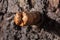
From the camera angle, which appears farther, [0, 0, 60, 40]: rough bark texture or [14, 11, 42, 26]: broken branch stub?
[0, 0, 60, 40]: rough bark texture

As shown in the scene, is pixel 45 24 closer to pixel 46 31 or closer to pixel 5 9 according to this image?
pixel 46 31

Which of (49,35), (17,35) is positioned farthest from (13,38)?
(49,35)

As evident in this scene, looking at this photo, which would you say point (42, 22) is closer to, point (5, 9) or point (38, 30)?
point (38, 30)

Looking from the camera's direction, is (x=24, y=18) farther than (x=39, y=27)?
No

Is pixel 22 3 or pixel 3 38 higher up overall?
pixel 22 3

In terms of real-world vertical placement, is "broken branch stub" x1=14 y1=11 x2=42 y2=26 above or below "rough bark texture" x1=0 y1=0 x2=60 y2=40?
above

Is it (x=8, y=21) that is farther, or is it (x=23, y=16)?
(x=8, y=21)

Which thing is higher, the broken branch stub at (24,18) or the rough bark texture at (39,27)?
the broken branch stub at (24,18)

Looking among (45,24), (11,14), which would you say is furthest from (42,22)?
(11,14)

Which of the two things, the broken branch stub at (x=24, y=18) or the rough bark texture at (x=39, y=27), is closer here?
the broken branch stub at (x=24, y=18)
